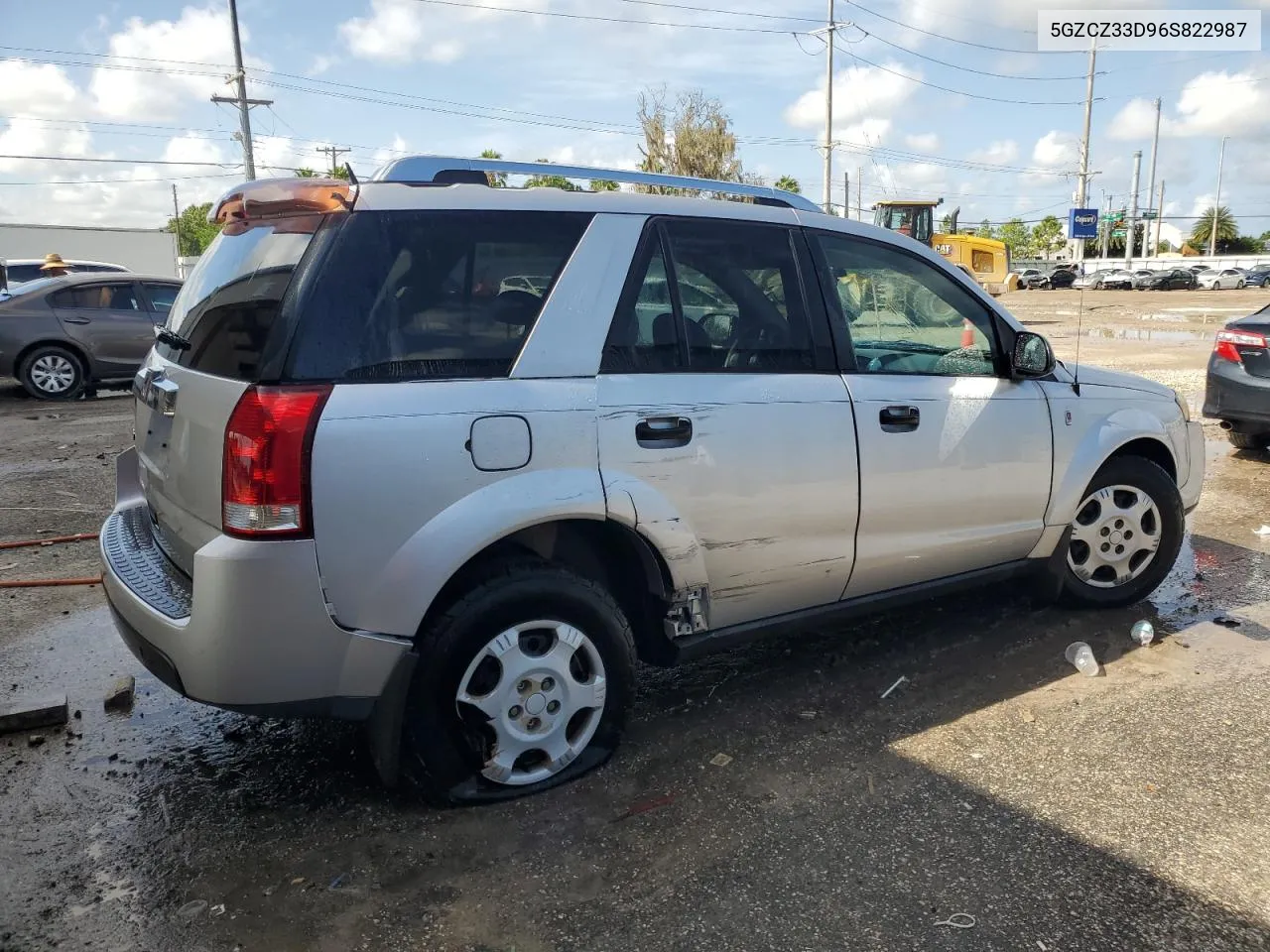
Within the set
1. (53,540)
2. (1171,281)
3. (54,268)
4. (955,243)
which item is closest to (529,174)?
(53,540)

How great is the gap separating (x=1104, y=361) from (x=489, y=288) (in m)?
15.3

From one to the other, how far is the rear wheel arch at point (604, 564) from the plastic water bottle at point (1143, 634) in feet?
7.72

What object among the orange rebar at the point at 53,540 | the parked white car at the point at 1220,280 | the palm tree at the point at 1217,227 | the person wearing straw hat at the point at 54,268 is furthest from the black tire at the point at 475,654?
the palm tree at the point at 1217,227

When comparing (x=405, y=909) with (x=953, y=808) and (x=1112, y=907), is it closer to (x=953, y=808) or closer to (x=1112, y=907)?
(x=953, y=808)

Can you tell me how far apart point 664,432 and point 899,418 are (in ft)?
3.53

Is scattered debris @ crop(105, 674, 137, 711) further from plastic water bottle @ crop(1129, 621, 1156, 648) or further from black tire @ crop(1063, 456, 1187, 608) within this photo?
plastic water bottle @ crop(1129, 621, 1156, 648)

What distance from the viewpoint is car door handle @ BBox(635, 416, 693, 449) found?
3.05 meters

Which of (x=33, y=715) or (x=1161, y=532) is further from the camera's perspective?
(x=1161, y=532)

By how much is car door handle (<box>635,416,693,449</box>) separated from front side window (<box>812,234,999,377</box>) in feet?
2.90

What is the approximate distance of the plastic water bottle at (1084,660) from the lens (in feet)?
13.2

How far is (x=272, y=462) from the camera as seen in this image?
8.30 ft

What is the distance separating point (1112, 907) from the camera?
99.7 inches

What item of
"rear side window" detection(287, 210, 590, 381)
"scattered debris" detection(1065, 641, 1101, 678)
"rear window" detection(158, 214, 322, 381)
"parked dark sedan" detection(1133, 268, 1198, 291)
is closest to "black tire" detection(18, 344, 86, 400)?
"rear window" detection(158, 214, 322, 381)

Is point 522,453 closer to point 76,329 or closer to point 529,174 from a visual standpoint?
point 529,174
